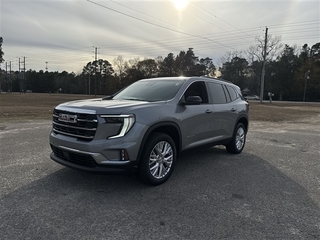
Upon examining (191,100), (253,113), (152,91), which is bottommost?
(253,113)

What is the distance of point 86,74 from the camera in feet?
323

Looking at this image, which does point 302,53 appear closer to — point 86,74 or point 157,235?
point 86,74

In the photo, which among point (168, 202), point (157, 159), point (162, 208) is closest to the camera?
point (162, 208)

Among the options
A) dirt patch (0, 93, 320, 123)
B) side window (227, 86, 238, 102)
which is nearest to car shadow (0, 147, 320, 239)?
side window (227, 86, 238, 102)

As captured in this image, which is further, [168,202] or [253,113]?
[253,113]

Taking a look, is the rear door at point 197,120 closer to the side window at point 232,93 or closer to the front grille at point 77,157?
the side window at point 232,93

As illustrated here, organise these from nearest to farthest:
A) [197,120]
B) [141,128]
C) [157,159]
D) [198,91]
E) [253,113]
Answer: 1. [141,128]
2. [157,159]
3. [197,120]
4. [198,91]
5. [253,113]

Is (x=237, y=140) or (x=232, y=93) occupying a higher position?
(x=232, y=93)

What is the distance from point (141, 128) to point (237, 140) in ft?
12.0

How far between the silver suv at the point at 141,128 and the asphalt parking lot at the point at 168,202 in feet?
1.45

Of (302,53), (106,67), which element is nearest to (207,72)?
(302,53)

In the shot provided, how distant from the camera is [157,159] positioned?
419cm

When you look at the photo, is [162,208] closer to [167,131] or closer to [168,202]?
[168,202]

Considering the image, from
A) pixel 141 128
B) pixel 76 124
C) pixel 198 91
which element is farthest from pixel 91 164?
pixel 198 91
